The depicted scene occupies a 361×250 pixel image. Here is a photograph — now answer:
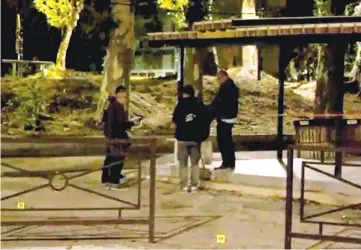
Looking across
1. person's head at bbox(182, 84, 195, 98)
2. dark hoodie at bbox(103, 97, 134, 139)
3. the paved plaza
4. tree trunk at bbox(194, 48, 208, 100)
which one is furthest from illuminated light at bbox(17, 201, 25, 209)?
tree trunk at bbox(194, 48, 208, 100)

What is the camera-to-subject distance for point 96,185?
43.9ft

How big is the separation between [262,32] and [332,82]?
6.29 meters

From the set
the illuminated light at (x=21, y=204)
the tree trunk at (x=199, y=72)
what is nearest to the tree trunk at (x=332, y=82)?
the tree trunk at (x=199, y=72)

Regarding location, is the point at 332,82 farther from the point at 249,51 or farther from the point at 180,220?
the point at 249,51

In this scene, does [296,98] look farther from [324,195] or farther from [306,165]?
[306,165]

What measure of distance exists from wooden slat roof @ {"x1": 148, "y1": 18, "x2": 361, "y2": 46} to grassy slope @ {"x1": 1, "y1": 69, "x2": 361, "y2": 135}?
10372mm

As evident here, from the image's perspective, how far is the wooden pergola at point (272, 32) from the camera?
37.8ft

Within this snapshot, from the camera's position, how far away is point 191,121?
1198 centimetres

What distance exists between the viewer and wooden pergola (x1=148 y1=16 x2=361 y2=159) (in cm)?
1153

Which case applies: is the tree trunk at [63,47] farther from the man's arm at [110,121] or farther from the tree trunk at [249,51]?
the man's arm at [110,121]

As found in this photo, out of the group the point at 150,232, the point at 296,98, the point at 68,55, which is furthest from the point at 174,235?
the point at 68,55

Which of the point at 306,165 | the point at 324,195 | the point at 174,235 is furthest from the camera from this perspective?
the point at 324,195

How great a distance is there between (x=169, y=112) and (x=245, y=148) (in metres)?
5.43

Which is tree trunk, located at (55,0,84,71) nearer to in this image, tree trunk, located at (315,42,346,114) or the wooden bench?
tree trunk, located at (315,42,346,114)
